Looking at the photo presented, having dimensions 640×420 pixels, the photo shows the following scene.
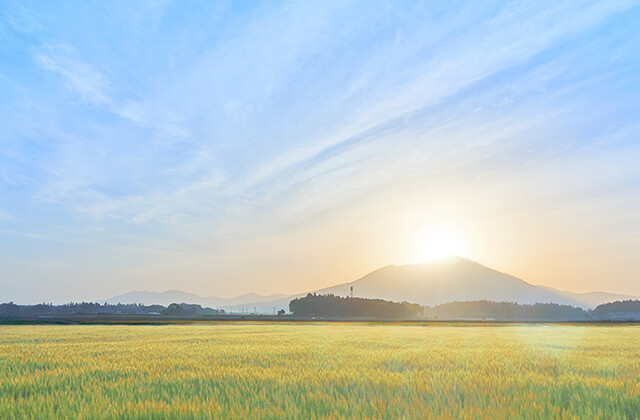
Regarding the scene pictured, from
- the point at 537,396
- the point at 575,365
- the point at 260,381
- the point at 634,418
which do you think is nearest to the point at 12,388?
the point at 260,381

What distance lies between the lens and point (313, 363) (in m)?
14.1

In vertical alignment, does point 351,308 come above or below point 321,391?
above

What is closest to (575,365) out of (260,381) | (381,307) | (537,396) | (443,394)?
(537,396)

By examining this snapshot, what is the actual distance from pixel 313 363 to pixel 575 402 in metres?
8.08

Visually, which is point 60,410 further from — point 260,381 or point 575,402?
point 575,402

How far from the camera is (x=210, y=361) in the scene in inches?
585

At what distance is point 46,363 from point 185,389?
332 inches

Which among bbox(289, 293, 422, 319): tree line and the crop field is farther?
bbox(289, 293, 422, 319): tree line

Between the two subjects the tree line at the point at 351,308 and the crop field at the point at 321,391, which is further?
the tree line at the point at 351,308

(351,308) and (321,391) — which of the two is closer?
(321,391)

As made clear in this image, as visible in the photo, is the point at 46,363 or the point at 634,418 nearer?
the point at 634,418

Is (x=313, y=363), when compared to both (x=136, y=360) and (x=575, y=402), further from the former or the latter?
(x=575, y=402)

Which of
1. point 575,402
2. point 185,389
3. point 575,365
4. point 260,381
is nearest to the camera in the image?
point 575,402

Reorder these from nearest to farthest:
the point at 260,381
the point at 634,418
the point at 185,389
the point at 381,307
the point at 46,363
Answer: the point at 634,418
the point at 185,389
the point at 260,381
the point at 46,363
the point at 381,307
